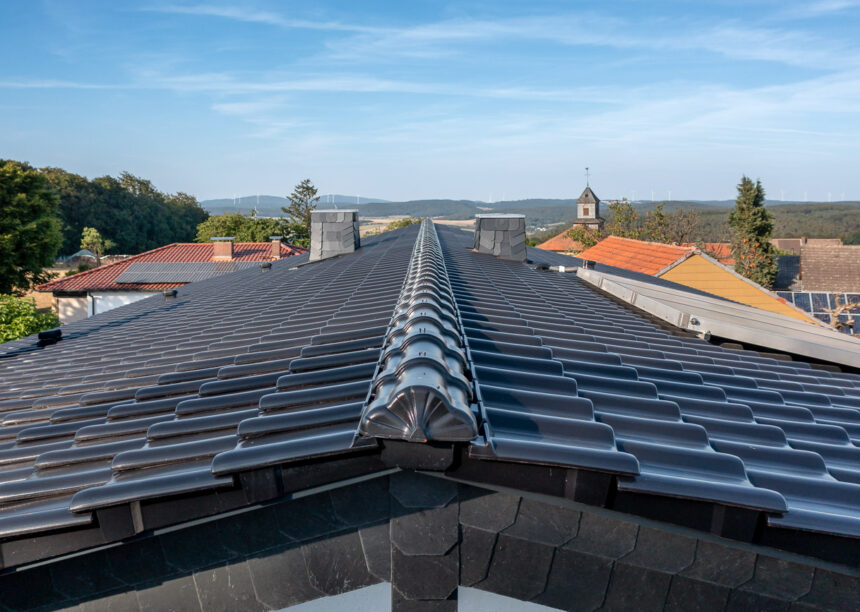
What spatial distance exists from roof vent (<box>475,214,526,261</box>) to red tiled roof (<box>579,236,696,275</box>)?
8585 millimetres

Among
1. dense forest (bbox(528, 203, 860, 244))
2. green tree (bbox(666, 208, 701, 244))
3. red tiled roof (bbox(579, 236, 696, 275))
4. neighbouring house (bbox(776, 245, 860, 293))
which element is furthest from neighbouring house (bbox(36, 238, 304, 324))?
dense forest (bbox(528, 203, 860, 244))

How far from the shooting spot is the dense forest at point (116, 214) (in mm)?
64188

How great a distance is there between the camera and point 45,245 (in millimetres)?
35094

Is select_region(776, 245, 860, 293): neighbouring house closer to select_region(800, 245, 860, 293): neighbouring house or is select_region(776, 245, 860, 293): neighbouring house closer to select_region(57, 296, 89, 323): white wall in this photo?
select_region(800, 245, 860, 293): neighbouring house

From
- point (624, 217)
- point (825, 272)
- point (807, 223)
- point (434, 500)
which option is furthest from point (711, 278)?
point (807, 223)

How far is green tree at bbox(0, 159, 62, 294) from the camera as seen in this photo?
32.8m

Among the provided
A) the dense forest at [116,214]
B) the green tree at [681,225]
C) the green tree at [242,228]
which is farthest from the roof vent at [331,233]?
the dense forest at [116,214]

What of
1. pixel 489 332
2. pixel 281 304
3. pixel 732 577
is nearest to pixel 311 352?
pixel 489 332

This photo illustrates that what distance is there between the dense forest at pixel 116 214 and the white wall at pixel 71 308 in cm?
3361

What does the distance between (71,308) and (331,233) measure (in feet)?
75.2

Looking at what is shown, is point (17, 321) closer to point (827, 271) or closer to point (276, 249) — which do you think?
point (276, 249)

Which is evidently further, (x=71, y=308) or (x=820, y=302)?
(x=71, y=308)

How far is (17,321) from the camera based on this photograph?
16.5m

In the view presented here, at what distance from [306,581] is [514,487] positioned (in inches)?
34.0
